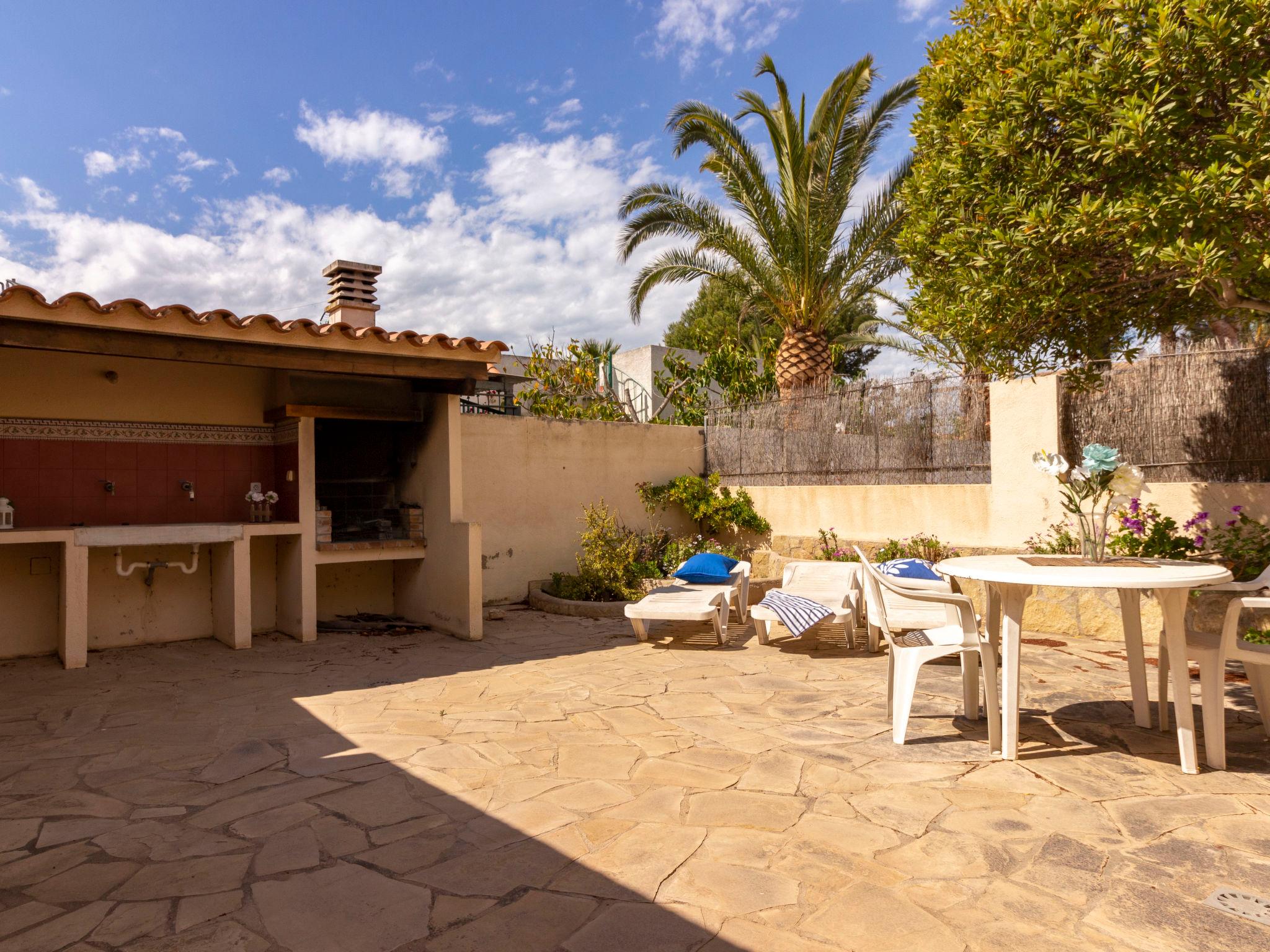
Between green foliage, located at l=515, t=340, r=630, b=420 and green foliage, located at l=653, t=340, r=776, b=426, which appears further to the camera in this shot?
green foliage, located at l=653, t=340, r=776, b=426

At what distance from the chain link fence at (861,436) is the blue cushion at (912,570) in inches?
73.3

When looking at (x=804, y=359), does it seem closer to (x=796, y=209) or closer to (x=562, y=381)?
(x=796, y=209)

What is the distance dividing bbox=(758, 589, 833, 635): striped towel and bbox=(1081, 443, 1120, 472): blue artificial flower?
2583 millimetres

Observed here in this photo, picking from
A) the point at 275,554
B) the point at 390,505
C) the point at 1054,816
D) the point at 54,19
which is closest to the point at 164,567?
the point at 275,554

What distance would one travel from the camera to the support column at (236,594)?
7164mm

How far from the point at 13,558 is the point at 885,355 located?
2630 cm

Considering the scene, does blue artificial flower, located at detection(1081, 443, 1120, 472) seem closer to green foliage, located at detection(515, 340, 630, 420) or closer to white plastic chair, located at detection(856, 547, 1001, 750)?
white plastic chair, located at detection(856, 547, 1001, 750)

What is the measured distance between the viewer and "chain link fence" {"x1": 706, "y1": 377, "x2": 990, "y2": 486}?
8.65 meters

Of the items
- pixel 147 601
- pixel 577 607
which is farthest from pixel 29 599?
pixel 577 607

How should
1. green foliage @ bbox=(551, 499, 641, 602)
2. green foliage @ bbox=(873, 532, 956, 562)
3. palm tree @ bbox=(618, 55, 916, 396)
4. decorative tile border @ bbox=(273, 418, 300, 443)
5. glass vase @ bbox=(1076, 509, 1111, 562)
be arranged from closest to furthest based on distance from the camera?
glass vase @ bbox=(1076, 509, 1111, 562) → decorative tile border @ bbox=(273, 418, 300, 443) → green foliage @ bbox=(873, 532, 956, 562) → green foliage @ bbox=(551, 499, 641, 602) → palm tree @ bbox=(618, 55, 916, 396)

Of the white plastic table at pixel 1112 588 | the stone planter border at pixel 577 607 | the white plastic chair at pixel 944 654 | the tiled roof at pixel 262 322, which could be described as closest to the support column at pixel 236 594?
the tiled roof at pixel 262 322

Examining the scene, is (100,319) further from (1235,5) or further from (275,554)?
(1235,5)

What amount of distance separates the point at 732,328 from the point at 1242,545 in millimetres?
19951

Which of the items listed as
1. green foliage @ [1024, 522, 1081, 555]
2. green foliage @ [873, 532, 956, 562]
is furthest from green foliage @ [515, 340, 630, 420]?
green foliage @ [1024, 522, 1081, 555]
